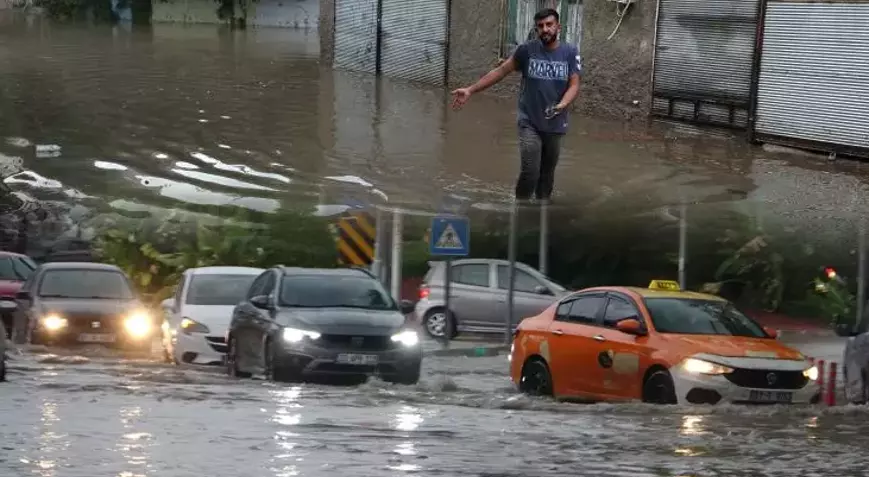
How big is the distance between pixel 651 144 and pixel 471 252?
5.59m

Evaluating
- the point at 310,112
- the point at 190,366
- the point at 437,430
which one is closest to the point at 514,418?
the point at 437,430

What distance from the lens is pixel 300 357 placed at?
13.0 metres

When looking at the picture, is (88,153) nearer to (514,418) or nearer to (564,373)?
(564,373)

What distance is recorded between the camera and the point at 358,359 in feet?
43.0

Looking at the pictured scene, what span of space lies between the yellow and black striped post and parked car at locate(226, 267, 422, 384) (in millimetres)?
868

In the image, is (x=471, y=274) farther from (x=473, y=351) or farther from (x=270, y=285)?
(x=270, y=285)

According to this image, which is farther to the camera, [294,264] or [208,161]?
[208,161]

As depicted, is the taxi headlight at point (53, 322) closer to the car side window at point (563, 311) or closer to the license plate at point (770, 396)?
the car side window at point (563, 311)

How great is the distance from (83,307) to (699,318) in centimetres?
716

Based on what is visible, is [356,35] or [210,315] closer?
[210,315]

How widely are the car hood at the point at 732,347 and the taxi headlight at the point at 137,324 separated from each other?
707cm

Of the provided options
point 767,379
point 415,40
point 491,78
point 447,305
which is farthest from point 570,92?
point 415,40

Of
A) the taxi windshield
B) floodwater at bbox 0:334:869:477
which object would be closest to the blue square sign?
floodwater at bbox 0:334:869:477

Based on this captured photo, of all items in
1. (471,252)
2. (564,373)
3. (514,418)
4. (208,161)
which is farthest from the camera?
(208,161)
